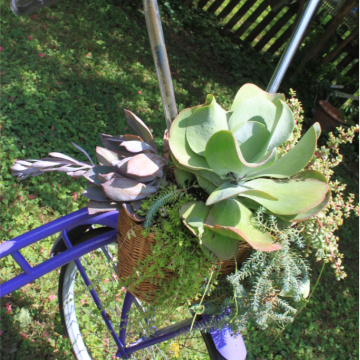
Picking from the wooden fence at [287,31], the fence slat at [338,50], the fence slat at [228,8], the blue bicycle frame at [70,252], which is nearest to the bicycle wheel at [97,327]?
the blue bicycle frame at [70,252]

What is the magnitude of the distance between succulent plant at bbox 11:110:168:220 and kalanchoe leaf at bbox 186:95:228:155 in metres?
0.08

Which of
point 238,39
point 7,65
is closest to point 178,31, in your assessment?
point 238,39

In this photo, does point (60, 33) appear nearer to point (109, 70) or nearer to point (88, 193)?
point (109, 70)

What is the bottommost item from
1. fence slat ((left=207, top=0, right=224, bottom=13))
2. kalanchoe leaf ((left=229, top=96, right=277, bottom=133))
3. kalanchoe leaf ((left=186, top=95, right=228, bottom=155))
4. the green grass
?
the green grass

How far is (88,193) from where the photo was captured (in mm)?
827

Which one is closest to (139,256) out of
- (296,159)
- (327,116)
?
(296,159)

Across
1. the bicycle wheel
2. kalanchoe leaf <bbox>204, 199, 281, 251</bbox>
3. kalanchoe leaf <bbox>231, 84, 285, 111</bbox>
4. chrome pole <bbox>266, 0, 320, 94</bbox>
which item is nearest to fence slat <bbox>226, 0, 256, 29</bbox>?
the bicycle wheel

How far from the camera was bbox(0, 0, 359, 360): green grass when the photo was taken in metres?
2.09

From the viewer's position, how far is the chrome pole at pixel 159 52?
78cm

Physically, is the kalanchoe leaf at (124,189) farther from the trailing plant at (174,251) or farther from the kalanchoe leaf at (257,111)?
the kalanchoe leaf at (257,111)

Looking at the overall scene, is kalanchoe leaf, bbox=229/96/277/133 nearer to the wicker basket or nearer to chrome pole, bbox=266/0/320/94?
chrome pole, bbox=266/0/320/94

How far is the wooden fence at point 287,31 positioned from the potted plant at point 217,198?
14.0 ft

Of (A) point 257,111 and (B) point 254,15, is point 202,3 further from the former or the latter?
(A) point 257,111

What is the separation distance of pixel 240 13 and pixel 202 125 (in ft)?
16.8
